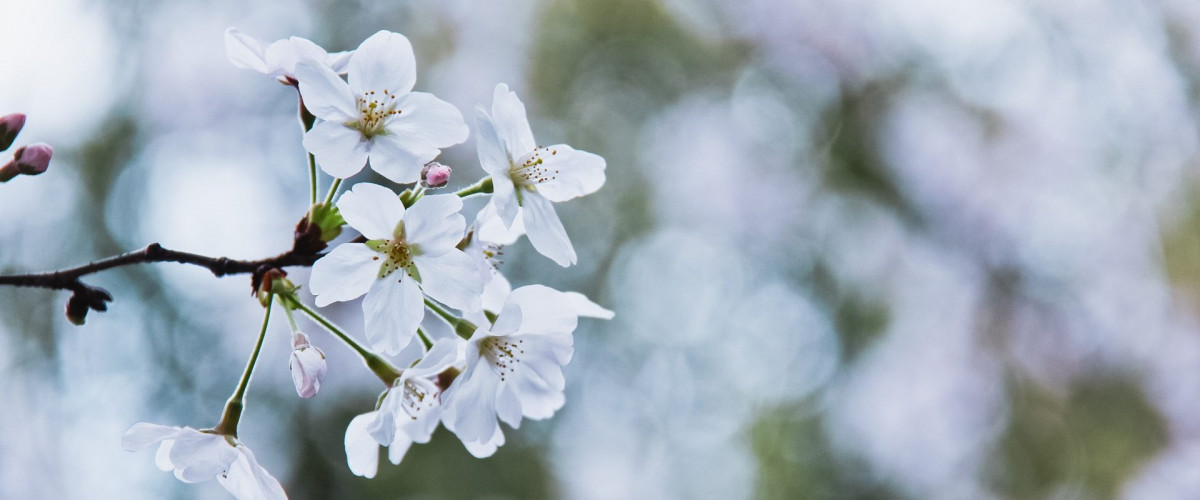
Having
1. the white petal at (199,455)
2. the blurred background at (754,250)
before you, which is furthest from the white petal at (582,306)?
the blurred background at (754,250)

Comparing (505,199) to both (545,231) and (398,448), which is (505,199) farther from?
(398,448)

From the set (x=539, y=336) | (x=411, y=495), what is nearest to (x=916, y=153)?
(x=411, y=495)

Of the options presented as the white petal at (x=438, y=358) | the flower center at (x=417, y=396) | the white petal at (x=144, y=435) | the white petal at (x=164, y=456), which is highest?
the white petal at (x=438, y=358)

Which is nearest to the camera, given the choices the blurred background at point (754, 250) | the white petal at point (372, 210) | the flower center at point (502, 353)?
the white petal at point (372, 210)

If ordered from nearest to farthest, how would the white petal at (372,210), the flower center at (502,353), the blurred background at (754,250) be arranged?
the white petal at (372,210) < the flower center at (502,353) < the blurred background at (754,250)

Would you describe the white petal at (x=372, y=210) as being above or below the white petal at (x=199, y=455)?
above

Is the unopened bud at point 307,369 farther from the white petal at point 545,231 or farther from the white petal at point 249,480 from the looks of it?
the white petal at point 545,231

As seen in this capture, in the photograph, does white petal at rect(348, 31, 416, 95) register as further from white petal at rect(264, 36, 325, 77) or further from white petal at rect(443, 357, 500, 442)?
white petal at rect(443, 357, 500, 442)

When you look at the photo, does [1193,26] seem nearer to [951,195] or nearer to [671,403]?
[951,195]
